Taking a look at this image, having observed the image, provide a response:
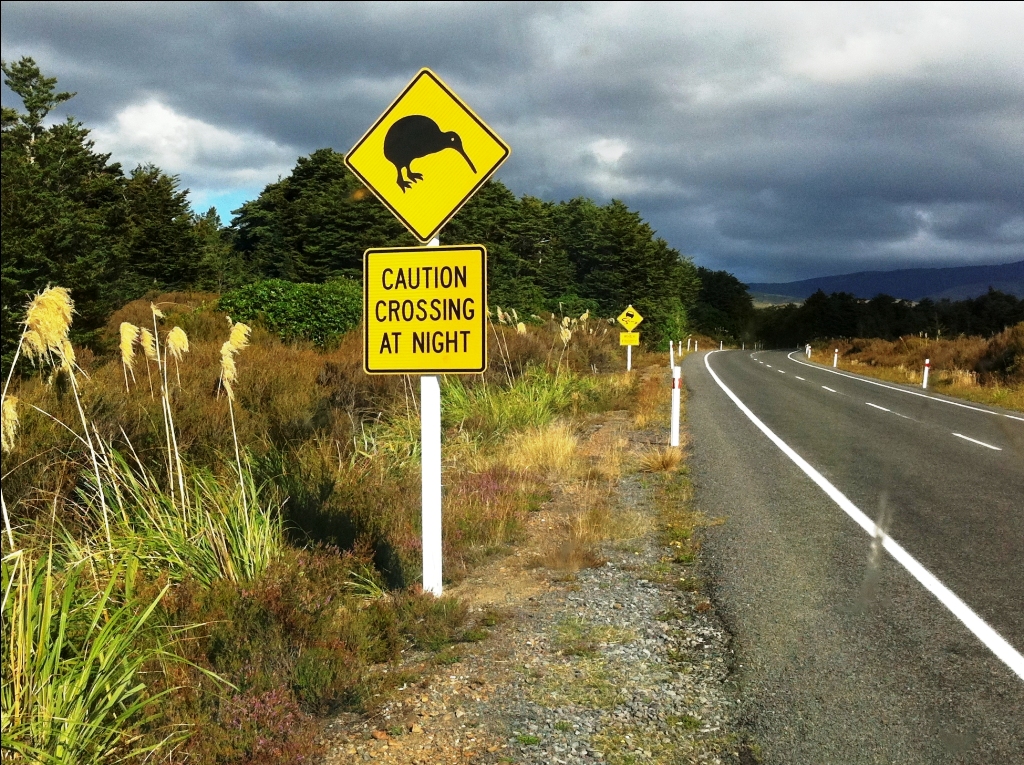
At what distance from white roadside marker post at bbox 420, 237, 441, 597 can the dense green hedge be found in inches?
565

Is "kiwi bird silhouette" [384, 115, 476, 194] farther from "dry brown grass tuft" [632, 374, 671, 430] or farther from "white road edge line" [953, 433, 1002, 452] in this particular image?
"white road edge line" [953, 433, 1002, 452]

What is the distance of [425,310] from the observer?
469 cm

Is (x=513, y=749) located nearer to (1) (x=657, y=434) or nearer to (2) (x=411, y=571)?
(2) (x=411, y=571)

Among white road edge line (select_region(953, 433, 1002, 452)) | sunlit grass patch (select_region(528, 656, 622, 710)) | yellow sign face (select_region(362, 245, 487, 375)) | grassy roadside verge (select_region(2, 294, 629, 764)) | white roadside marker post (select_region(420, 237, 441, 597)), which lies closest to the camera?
grassy roadside verge (select_region(2, 294, 629, 764))

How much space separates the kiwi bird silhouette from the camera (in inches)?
185

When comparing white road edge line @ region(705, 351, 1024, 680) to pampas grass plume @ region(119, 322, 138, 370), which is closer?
white road edge line @ region(705, 351, 1024, 680)

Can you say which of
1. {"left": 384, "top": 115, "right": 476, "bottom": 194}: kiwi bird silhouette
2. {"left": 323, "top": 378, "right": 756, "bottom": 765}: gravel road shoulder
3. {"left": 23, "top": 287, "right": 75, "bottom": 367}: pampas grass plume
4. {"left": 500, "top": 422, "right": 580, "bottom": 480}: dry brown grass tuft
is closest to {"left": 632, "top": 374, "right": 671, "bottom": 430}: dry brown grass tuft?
{"left": 500, "top": 422, "right": 580, "bottom": 480}: dry brown grass tuft

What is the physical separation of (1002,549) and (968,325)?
9321 cm

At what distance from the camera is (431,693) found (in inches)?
A: 148

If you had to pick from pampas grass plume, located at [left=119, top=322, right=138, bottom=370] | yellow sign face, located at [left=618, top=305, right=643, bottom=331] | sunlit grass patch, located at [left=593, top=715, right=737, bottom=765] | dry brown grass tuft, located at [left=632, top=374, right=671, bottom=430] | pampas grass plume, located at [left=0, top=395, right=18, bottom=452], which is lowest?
sunlit grass patch, located at [left=593, top=715, right=737, bottom=765]

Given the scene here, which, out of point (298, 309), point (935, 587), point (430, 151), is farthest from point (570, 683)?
point (298, 309)

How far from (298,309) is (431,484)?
1545 cm

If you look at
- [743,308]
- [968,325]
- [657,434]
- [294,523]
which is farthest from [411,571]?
[743,308]

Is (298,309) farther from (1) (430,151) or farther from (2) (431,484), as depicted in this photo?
(2) (431,484)
